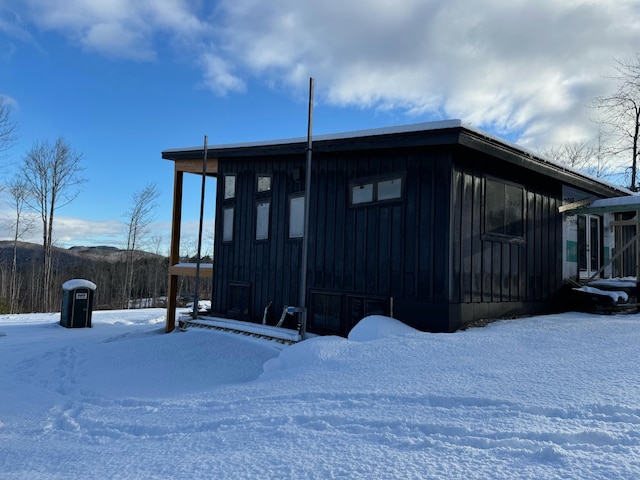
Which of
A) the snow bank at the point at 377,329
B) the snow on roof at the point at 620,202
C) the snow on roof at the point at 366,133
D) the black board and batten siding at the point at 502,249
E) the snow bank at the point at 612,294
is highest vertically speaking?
the snow on roof at the point at 366,133

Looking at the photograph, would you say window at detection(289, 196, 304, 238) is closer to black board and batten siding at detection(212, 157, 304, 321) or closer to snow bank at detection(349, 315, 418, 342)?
black board and batten siding at detection(212, 157, 304, 321)

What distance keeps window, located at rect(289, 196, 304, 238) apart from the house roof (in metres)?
0.96

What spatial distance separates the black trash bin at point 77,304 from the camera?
1278 cm

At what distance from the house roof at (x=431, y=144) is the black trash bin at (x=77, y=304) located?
7112 millimetres

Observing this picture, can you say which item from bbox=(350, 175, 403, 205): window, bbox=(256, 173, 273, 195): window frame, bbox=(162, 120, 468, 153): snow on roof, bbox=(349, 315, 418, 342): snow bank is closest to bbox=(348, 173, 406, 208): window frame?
bbox=(350, 175, 403, 205): window

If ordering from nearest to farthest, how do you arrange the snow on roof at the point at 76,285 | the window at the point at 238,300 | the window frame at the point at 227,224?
1. the window at the point at 238,300
2. the window frame at the point at 227,224
3. the snow on roof at the point at 76,285

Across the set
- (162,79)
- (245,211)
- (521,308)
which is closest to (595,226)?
(521,308)

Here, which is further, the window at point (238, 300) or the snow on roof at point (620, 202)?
the window at point (238, 300)

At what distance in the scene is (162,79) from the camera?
12727 mm

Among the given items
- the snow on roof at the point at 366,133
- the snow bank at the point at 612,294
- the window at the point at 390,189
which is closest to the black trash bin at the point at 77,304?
the snow on roof at the point at 366,133

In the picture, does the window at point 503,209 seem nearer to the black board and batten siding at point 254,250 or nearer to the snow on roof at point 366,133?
the snow on roof at point 366,133

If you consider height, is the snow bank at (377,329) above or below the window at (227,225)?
below

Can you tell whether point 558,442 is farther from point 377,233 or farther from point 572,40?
point 572,40

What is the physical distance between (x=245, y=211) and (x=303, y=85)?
11.2ft
